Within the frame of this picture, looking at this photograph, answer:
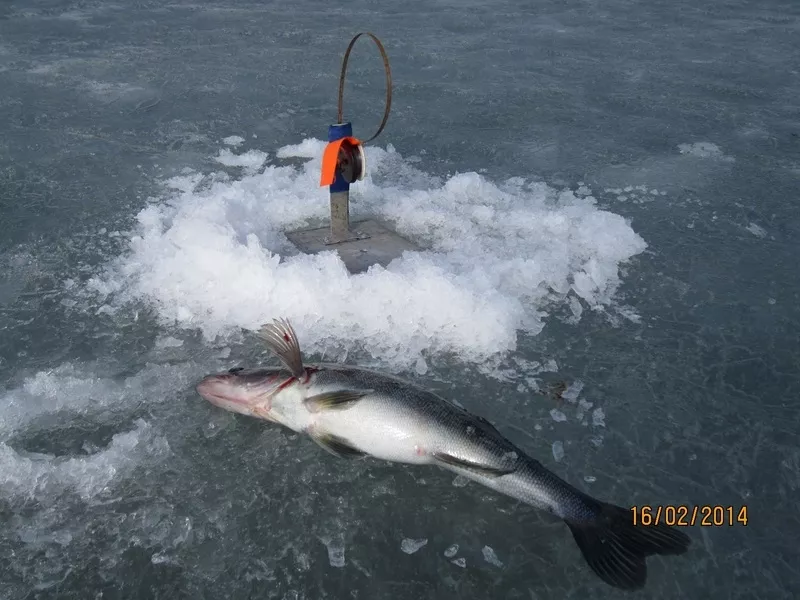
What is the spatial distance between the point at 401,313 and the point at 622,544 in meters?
2.14

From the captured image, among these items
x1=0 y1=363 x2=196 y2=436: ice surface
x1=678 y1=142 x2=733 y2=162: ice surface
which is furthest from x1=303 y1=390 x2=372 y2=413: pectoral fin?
x1=678 y1=142 x2=733 y2=162: ice surface

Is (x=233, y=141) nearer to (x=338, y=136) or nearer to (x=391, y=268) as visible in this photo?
(x=338, y=136)

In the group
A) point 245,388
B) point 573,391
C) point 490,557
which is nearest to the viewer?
point 490,557

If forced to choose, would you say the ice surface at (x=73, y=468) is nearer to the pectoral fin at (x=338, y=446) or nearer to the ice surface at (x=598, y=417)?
the pectoral fin at (x=338, y=446)

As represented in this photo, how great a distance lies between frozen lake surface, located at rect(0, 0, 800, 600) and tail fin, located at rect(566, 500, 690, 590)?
0.19 meters

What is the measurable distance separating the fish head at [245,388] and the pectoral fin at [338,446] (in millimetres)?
374

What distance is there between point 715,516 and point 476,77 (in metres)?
7.32

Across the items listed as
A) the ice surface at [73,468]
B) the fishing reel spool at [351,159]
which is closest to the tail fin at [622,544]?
the ice surface at [73,468]

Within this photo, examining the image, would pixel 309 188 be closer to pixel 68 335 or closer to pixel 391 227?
pixel 391 227

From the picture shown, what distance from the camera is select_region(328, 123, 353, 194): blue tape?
512 cm

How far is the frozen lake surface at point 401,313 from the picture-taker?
3.05 meters

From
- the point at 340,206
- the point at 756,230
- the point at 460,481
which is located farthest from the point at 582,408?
the point at 756,230

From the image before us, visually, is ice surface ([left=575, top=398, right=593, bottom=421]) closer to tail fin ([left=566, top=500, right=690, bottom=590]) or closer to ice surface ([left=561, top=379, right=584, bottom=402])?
ice surface ([left=561, top=379, right=584, bottom=402])

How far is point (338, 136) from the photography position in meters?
5.15
